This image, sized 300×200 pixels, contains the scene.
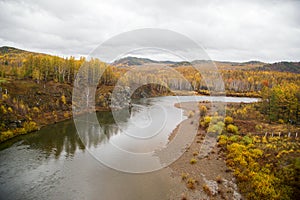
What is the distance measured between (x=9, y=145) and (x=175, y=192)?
63.8 feet

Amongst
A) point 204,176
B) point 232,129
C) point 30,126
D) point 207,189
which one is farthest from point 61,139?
point 232,129

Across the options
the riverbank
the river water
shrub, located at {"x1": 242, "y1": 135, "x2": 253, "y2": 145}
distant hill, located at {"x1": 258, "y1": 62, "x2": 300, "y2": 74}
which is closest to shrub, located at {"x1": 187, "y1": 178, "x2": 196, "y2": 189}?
the riverbank

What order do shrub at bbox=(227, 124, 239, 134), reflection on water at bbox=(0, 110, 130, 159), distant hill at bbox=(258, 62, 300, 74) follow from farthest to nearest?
distant hill at bbox=(258, 62, 300, 74) < shrub at bbox=(227, 124, 239, 134) < reflection on water at bbox=(0, 110, 130, 159)

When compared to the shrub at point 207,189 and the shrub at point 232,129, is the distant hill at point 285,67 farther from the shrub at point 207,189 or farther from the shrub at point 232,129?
the shrub at point 207,189

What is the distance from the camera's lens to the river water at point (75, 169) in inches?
536

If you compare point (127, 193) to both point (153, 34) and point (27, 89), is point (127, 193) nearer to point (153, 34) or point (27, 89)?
point (153, 34)

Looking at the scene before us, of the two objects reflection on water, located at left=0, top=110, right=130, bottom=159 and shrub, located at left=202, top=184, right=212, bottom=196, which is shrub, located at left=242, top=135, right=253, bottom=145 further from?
reflection on water, located at left=0, top=110, right=130, bottom=159

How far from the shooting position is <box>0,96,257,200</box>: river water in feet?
44.7

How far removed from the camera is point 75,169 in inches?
671

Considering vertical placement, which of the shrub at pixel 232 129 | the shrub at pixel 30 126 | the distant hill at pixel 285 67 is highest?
the distant hill at pixel 285 67

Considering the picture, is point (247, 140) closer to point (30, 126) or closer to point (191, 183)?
point (191, 183)

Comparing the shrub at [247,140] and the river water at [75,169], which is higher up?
the shrub at [247,140]

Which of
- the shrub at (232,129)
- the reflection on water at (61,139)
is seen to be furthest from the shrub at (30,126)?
the shrub at (232,129)

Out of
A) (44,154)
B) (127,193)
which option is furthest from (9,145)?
(127,193)
